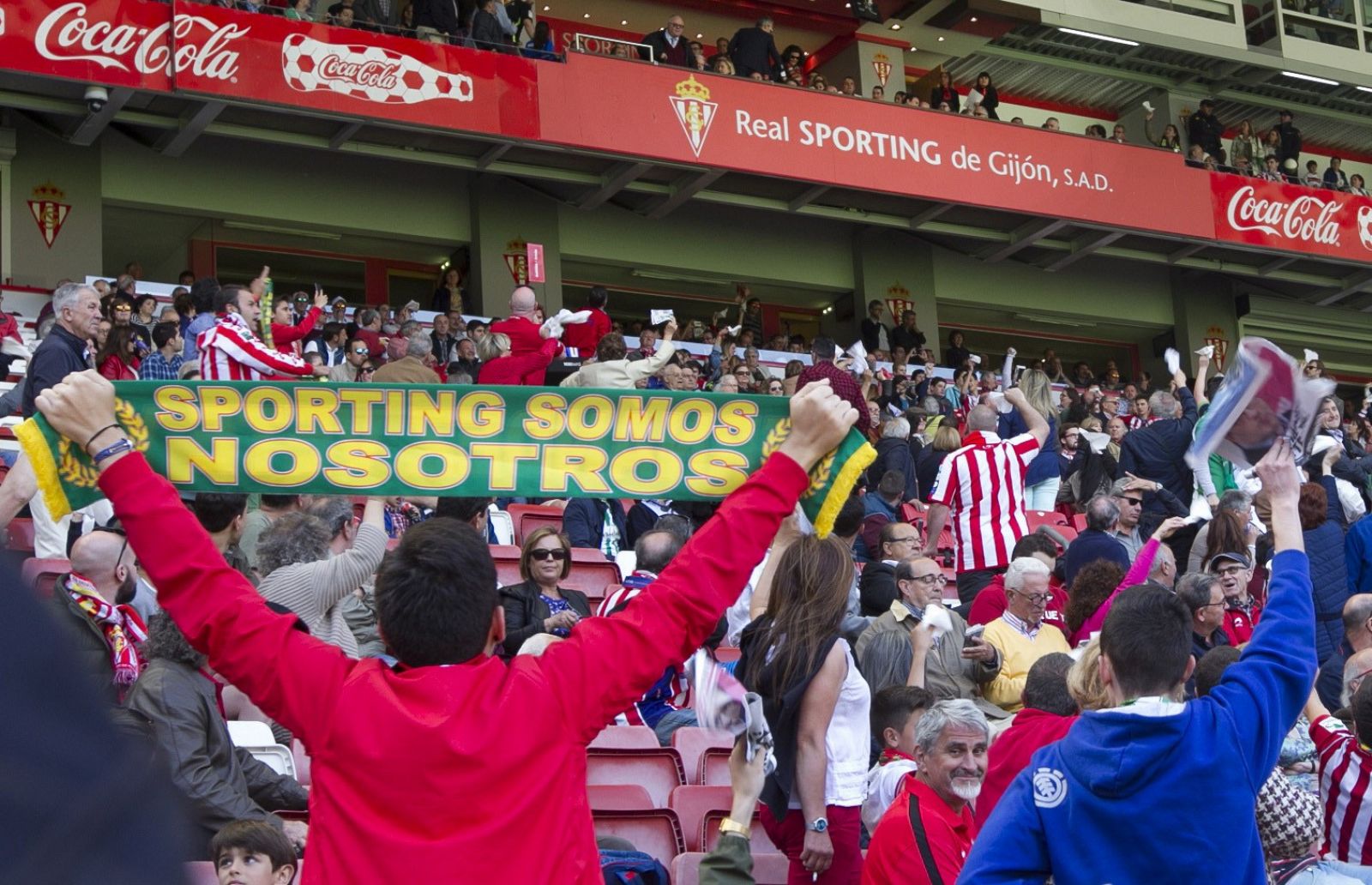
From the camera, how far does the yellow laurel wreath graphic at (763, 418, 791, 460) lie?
10.5 ft

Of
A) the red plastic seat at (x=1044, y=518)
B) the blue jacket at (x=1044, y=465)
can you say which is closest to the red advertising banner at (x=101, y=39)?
the blue jacket at (x=1044, y=465)

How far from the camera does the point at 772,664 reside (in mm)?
4602

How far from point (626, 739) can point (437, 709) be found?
3348 millimetres

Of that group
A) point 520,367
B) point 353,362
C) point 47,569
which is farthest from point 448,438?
point 353,362

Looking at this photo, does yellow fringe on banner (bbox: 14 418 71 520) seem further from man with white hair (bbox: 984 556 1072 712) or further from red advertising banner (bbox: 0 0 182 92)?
red advertising banner (bbox: 0 0 182 92)

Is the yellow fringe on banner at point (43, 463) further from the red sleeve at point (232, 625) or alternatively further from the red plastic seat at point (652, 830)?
the red plastic seat at point (652, 830)

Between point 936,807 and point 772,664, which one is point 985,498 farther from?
point 936,807

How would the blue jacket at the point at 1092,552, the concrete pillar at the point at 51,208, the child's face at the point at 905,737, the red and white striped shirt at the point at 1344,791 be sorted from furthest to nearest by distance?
the concrete pillar at the point at 51,208 < the blue jacket at the point at 1092,552 < the child's face at the point at 905,737 < the red and white striped shirt at the point at 1344,791

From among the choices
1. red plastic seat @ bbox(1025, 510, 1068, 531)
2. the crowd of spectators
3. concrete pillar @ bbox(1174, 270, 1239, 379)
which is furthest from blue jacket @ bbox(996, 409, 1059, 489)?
concrete pillar @ bbox(1174, 270, 1239, 379)

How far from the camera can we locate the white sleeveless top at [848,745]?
15.0 ft

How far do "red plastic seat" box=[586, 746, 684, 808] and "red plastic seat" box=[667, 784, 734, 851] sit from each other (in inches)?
12.2

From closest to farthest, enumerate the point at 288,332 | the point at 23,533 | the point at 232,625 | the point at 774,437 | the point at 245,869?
the point at 232,625 < the point at 774,437 < the point at 245,869 < the point at 23,533 < the point at 288,332

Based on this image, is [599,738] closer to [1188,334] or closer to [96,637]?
[96,637]

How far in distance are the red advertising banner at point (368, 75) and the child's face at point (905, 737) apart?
13.2 meters
